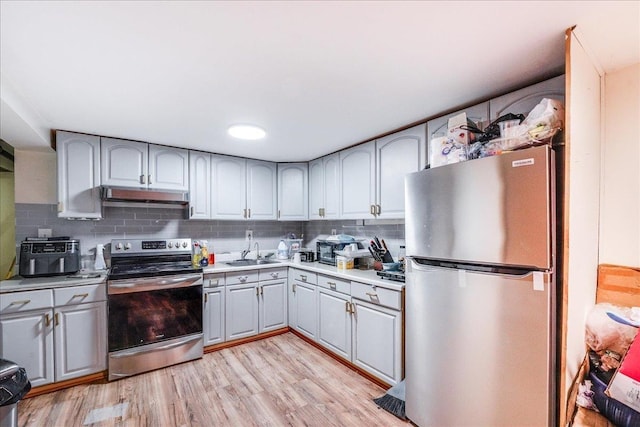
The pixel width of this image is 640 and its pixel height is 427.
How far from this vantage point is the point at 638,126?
1525 millimetres

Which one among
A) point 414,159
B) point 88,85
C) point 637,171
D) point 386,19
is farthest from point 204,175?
point 637,171

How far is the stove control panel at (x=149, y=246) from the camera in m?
2.87

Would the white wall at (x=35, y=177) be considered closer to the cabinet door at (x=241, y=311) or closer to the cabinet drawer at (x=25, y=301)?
the cabinet drawer at (x=25, y=301)

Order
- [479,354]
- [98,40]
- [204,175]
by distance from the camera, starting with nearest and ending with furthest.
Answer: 1. [98,40]
2. [479,354]
3. [204,175]

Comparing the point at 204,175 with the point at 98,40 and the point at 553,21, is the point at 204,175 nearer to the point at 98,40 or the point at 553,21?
the point at 98,40

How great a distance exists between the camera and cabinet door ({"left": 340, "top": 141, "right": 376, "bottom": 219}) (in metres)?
2.83

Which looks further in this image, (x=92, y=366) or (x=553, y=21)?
(x=92, y=366)

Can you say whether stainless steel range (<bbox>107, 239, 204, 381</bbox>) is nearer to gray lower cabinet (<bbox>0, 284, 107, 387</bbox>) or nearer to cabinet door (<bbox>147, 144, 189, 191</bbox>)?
gray lower cabinet (<bbox>0, 284, 107, 387</bbox>)

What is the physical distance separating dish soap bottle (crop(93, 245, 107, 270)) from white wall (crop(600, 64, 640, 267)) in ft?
12.7

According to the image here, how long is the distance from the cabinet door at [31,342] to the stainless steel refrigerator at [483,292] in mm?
2714

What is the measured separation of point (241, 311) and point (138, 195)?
1.55 m

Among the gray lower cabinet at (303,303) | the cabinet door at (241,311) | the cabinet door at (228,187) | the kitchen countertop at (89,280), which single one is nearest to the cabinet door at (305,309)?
the gray lower cabinet at (303,303)

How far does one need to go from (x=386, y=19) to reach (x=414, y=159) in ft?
4.48

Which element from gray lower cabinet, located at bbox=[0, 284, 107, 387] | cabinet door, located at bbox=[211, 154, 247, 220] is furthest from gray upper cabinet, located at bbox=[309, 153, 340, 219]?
gray lower cabinet, located at bbox=[0, 284, 107, 387]
